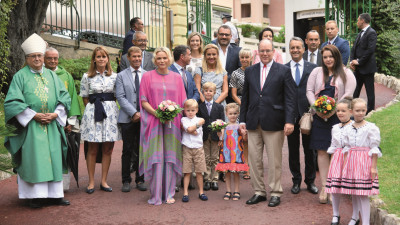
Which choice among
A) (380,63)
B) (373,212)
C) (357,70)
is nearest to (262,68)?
(373,212)

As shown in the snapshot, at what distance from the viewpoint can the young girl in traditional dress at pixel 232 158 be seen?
848cm

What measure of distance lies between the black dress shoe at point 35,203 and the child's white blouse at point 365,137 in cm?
427

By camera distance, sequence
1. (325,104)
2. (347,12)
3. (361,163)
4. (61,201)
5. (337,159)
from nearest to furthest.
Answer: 1. (361,163)
2. (337,159)
3. (325,104)
4. (61,201)
5. (347,12)

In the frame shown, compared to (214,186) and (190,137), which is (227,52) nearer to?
(190,137)

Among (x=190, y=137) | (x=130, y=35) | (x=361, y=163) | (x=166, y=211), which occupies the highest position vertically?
(x=130, y=35)

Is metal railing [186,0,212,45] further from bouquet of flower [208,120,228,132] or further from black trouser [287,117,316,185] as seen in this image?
bouquet of flower [208,120,228,132]

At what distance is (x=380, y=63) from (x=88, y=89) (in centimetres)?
1537

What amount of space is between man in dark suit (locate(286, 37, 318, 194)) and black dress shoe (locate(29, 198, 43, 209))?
362 centimetres

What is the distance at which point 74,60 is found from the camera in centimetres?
1656

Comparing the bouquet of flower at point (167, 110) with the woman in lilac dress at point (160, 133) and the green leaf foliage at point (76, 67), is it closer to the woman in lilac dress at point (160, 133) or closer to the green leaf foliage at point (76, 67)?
the woman in lilac dress at point (160, 133)

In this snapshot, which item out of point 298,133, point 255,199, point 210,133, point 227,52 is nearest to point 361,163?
point 255,199

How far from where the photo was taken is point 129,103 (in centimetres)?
902

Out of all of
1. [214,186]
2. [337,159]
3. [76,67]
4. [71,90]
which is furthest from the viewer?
[76,67]

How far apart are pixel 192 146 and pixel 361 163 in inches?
110
